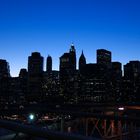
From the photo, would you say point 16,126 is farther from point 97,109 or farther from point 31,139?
point 97,109

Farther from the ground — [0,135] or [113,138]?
[0,135]

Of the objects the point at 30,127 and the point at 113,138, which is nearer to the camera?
the point at 30,127

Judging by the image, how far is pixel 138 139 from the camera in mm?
40625

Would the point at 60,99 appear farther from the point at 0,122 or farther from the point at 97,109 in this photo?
the point at 0,122

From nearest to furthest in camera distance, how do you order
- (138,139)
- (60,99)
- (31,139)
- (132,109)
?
1. (31,139)
2. (138,139)
3. (132,109)
4. (60,99)

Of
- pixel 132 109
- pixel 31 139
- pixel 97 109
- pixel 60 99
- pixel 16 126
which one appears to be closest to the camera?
pixel 31 139

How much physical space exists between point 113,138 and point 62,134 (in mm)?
36008

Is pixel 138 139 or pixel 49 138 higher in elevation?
pixel 49 138

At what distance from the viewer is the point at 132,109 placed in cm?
8969

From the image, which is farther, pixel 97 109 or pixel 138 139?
pixel 97 109

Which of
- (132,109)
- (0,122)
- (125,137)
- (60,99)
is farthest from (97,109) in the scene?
(60,99)

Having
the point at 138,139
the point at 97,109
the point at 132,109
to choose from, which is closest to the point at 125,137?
the point at 138,139

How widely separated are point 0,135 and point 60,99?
195850 mm

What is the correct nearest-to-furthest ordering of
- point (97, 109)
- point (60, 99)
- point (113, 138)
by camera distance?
1. point (113, 138)
2. point (97, 109)
3. point (60, 99)
